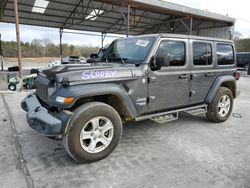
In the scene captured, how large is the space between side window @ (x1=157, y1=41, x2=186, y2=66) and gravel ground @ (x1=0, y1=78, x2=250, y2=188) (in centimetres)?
140

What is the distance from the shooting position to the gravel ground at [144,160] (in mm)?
2389

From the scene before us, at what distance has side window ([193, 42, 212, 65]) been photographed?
393cm

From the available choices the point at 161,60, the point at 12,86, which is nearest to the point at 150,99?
the point at 161,60

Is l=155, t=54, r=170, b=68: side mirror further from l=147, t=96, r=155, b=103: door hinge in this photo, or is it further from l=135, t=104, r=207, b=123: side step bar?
l=135, t=104, r=207, b=123: side step bar

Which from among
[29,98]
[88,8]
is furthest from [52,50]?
[29,98]

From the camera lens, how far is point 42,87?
315 cm

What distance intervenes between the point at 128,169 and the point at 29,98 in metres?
2.13

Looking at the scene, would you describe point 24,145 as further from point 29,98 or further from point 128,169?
point 128,169

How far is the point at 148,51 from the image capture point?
3.30 metres

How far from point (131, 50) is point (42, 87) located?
5.39ft

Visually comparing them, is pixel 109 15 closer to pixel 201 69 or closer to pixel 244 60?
pixel 244 60

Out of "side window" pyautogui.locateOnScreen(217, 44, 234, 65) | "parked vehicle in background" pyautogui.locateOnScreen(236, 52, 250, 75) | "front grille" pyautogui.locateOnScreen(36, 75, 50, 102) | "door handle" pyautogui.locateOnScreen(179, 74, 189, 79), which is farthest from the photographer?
"parked vehicle in background" pyautogui.locateOnScreen(236, 52, 250, 75)

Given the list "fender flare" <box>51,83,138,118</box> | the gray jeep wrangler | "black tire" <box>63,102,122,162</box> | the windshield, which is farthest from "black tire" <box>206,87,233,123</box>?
"black tire" <box>63,102,122,162</box>

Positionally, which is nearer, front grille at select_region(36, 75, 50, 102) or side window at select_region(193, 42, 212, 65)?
front grille at select_region(36, 75, 50, 102)
